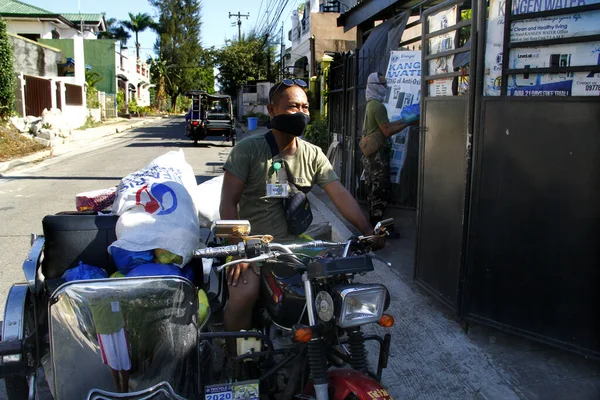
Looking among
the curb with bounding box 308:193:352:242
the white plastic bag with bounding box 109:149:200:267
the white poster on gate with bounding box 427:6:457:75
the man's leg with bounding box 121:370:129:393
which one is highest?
the white poster on gate with bounding box 427:6:457:75

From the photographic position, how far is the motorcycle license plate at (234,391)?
8.37 feet

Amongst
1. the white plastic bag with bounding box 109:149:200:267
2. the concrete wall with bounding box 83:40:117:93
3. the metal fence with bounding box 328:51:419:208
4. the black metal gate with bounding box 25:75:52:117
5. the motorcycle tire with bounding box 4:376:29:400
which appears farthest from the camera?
the concrete wall with bounding box 83:40:117:93

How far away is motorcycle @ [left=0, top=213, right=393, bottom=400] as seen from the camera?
222 centimetres

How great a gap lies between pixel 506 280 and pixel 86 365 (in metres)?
2.69

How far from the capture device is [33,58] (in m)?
24.2

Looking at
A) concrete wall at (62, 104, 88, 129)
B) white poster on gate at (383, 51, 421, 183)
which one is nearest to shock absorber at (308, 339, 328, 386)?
white poster on gate at (383, 51, 421, 183)

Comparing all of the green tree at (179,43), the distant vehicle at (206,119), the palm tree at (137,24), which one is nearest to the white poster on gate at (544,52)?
the distant vehicle at (206,119)

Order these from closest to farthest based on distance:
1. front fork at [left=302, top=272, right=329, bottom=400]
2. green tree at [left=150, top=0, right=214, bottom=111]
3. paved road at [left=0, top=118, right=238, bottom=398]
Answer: front fork at [left=302, top=272, right=329, bottom=400] < paved road at [left=0, top=118, right=238, bottom=398] < green tree at [left=150, top=0, right=214, bottom=111]

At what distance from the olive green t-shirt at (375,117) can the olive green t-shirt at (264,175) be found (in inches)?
122

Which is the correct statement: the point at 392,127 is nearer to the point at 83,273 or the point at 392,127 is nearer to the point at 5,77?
the point at 83,273

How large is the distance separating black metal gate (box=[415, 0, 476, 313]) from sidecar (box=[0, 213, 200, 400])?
2.18 meters

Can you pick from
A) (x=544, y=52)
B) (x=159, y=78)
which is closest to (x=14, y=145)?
(x=544, y=52)

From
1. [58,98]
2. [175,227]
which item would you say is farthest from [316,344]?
[58,98]

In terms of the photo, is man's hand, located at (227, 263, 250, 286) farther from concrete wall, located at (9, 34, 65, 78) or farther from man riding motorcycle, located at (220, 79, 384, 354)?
concrete wall, located at (9, 34, 65, 78)
